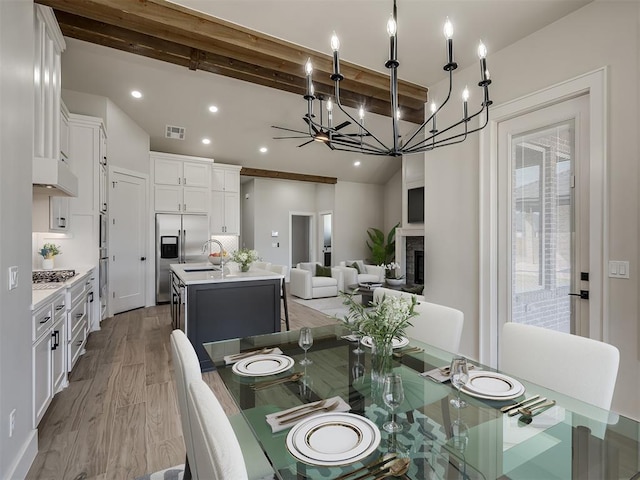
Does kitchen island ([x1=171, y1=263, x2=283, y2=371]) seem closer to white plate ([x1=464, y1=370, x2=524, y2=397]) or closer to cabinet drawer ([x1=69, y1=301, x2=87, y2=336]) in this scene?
cabinet drawer ([x1=69, y1=301, x2=87, y2=336])

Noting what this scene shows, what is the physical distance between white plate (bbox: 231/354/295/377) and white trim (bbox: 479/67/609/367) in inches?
83.6

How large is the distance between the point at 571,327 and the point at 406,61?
265 centimetres

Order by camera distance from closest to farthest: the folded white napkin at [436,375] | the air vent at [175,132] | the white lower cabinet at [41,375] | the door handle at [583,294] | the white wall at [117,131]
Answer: the folded white napkin at [436,375]
the white lower cabinet at [41,375]
the door handle at [583,294]
the white wall at [117,131]
the air vent at [175,132]

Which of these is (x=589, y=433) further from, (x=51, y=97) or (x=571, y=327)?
(x=51, y=97)

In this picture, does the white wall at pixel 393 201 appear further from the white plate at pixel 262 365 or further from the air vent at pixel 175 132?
the white plate at pixel 262 365

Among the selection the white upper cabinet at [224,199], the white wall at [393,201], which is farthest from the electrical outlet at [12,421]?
the white wall at [393,201]

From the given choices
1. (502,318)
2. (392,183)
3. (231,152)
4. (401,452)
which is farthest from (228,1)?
(392,183)

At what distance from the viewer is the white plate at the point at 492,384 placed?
123 cm

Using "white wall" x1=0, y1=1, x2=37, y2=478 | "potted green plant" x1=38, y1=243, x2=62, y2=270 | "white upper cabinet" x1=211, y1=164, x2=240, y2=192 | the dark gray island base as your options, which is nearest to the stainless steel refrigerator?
"white upper cabinet" x1=211, y1=164, x2=240, y2=192

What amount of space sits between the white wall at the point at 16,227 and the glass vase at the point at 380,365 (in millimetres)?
1681

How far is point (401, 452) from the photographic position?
91 cm

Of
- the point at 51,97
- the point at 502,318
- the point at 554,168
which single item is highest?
the point at 51,97

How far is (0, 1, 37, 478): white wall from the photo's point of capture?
1.52 m

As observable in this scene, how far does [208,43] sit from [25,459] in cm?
307
